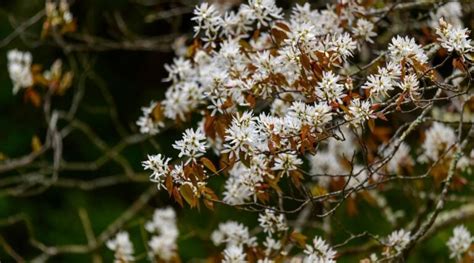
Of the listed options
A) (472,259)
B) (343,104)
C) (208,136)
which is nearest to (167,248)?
(208,136)

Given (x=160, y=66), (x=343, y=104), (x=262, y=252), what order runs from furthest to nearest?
(x=160, y=66) → (x=262, y=252) → (x=343, y=104)

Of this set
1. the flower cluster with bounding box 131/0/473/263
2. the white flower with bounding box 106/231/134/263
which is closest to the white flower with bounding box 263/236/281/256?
the flower cluster with bounding box 131/0/473/263

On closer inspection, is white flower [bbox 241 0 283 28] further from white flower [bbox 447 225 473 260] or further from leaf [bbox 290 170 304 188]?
white flower [bbox 447 225 473 260]

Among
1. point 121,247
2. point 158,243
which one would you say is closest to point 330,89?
point 121,247

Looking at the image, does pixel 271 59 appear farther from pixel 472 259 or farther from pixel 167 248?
pixel 167 248

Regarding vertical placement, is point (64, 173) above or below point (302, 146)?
above

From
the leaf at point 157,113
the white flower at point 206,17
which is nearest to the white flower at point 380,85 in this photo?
the white flower at point 206,17
